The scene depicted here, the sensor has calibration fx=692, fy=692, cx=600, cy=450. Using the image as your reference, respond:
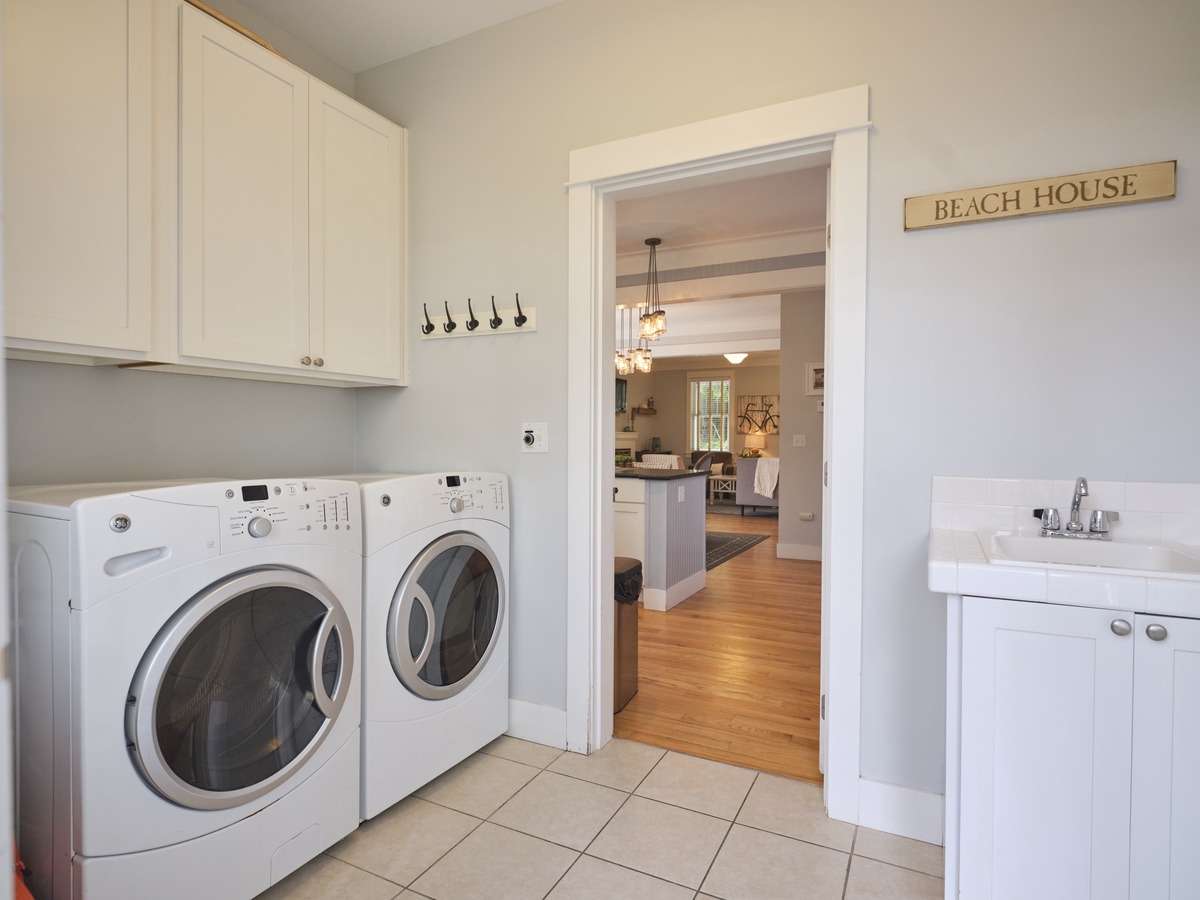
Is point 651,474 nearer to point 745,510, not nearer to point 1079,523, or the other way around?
point 1079,523

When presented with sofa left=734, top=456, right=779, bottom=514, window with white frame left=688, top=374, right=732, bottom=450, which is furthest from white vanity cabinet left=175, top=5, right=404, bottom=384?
window with white frame left=688, top=374, right=732, bottom=450

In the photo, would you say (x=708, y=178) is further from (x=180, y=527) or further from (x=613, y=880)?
(x=613, y=880)

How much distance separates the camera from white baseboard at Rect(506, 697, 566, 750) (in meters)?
2.48

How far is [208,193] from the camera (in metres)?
1.98

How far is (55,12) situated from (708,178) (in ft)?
5.83

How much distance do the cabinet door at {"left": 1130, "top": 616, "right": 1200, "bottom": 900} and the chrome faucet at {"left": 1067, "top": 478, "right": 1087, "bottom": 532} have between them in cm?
48

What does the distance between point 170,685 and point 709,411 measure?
11.8 metres

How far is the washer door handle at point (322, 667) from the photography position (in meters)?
1.75

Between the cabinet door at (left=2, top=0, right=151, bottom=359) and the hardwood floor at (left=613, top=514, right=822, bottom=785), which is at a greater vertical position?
the cabinet door at (left=2, top=0, right=151, bottom=359)

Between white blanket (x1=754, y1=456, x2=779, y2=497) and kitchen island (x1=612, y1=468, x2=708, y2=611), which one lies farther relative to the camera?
white blanket (x1=754, y1=456, x2=779, y2=497)

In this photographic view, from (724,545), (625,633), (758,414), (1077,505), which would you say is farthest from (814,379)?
(758,414)

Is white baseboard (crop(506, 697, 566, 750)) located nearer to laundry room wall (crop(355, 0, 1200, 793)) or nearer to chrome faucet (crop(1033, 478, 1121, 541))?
laundry room wall (crop(355, 0, 1200, 793))

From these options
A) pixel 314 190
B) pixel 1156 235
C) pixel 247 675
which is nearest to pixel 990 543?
pixel 1156 235

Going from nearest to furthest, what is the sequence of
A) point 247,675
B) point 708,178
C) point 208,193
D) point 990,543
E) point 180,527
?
point 180,527
point 247,675
point 990,543
point 208,193
point 708,178
